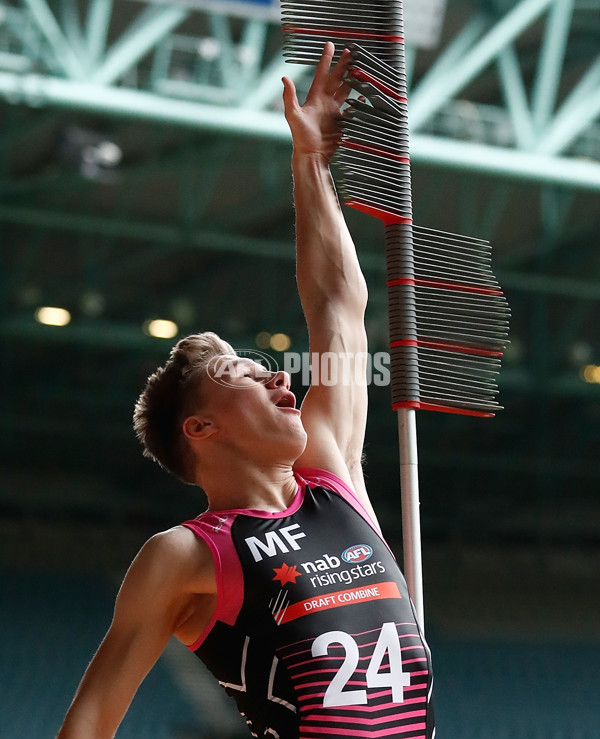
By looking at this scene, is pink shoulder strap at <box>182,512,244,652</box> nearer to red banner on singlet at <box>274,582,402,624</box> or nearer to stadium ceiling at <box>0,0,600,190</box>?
red banner on singlet at <box>274,582,402,624</box>

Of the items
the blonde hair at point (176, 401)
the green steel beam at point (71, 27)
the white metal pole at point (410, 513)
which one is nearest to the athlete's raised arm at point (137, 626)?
the blonde hair at point (176, 401)

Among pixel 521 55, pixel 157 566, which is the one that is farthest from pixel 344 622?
pixel 521 55

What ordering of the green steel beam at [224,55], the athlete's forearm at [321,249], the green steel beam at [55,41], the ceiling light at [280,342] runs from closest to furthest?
the athlete's forearm at [321,249] < the green steel beam at [55,41] < the green steel beam at [224,55] < the ceiling light at [280,342]

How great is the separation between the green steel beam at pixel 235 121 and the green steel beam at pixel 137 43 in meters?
0.13

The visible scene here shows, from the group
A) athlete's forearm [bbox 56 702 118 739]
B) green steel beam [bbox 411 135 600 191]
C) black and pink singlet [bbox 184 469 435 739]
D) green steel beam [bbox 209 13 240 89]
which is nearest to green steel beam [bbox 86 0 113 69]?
green steel beam [bbox 209 13 240 89]

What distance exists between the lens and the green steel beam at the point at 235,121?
8.22 meters

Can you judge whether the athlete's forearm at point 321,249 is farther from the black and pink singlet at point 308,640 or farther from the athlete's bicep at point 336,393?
the black and pink singlet at point 308,640

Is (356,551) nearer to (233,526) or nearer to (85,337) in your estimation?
(233,526)

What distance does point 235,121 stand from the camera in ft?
28.5

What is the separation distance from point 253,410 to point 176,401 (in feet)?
0.63

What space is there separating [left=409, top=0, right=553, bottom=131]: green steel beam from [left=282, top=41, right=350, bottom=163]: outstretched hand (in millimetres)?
6476

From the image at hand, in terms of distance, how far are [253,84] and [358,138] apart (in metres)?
6.90

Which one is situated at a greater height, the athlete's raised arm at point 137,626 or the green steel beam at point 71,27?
the green steel beam at point 71,27

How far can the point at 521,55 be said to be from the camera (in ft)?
43.4
